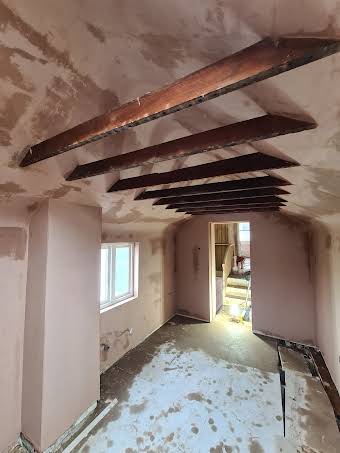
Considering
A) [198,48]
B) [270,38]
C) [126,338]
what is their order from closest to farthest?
[270,38], [198,48], [126,338]

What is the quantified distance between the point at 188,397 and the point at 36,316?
75.2 inches

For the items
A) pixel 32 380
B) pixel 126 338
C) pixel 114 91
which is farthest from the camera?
pixel 126 338

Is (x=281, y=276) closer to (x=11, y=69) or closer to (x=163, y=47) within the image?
(x=163, y=47)

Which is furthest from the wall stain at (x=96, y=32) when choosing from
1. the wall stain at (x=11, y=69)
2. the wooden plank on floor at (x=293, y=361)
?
the wooden plank on floor at (x=293, y=361)

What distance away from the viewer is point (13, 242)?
6.11ft

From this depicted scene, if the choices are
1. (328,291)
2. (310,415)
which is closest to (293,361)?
(310,415)

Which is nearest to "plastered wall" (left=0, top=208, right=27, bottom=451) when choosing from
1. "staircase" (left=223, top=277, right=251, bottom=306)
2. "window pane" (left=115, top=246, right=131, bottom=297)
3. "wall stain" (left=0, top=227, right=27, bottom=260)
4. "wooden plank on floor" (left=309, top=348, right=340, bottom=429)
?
"wall stain" (left=0, top=227, right=27, bottom=260)

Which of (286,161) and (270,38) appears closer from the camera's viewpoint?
(270,38)

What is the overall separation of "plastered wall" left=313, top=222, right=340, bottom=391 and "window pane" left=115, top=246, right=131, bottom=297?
2.81 m

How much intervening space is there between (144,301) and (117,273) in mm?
823

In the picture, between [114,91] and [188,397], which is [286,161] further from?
[188,397]

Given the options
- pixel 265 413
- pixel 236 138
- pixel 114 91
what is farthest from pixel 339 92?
pixel 265 413

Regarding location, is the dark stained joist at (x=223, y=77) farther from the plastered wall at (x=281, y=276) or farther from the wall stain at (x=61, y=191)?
the plastered wall at (x=281, y=276)

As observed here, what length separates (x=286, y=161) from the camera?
1153mm
